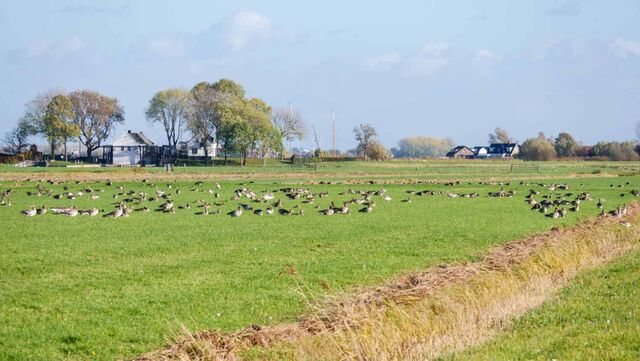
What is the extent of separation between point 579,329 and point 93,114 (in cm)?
13941

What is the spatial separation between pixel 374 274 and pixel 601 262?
22.1ft

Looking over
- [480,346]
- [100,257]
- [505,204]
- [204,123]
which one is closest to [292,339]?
[480,346]

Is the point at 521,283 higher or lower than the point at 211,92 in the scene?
lower

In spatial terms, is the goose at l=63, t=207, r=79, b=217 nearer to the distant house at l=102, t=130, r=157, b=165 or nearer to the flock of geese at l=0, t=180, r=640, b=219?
the flock of geese at l=0, t=180, r=640, b=219

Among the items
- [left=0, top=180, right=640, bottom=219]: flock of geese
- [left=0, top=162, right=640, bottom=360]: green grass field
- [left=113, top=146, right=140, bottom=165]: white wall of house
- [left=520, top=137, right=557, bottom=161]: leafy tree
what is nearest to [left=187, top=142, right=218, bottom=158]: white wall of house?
[left=113, top=146, right=140, bottom=165]: white wall of house

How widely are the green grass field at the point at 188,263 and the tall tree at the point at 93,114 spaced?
4145 inches

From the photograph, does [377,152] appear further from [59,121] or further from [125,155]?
[59,121]

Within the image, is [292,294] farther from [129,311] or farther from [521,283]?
[521,283]

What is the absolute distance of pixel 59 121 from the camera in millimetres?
137000

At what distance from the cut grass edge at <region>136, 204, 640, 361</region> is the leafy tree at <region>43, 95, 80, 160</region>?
126 meters

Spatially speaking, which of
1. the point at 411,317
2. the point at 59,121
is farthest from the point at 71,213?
the point at 59,121

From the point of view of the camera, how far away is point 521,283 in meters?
18.4

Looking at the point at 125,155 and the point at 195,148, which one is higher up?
the point at 195,148

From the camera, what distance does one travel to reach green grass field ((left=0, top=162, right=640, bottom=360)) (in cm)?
1408
